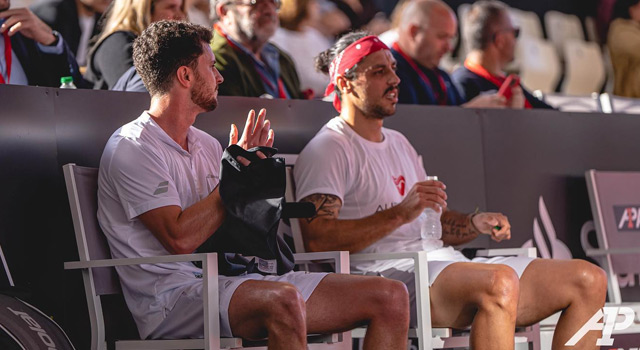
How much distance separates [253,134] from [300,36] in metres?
3.02

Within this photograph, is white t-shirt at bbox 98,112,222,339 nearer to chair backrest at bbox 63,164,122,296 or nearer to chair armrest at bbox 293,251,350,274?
chair backrest at bbox 63,164,122,296

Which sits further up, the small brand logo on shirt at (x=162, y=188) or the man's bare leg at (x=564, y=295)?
the small brand logo on shirt at (x=162, y=188)

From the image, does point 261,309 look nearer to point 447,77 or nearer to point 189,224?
point 189,224

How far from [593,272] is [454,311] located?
0.57m

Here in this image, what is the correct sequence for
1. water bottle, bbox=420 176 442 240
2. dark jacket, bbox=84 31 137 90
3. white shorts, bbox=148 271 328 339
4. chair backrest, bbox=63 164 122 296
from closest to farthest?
white shorts, bbox=148 271 328 339, chair backrest, bbox=63 164 122 296, water bottle, bbox=420 176 442 240, dark jacket, bbox=84 31 137 90

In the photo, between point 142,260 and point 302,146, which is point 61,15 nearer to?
point 302,146

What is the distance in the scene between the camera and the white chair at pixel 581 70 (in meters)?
9.38

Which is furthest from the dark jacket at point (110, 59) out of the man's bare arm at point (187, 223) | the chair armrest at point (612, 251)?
the chair armrest at point (612, 251)

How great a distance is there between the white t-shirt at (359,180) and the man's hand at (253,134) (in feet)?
1.74

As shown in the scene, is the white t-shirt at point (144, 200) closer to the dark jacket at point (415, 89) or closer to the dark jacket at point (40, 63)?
the dark jacket at point (40, 63)

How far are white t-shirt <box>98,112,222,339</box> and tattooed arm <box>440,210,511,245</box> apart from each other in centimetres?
118

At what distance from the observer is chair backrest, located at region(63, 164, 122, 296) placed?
3068 millimetres

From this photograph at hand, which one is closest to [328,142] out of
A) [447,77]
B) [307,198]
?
[307,198]

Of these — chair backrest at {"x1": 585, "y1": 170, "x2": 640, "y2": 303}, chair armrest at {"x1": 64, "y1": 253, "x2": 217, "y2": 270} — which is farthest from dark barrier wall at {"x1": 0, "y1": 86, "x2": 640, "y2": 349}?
chair armrest at {"x1": 64, "y1": 253, "x2": 217, "y2": 270}
